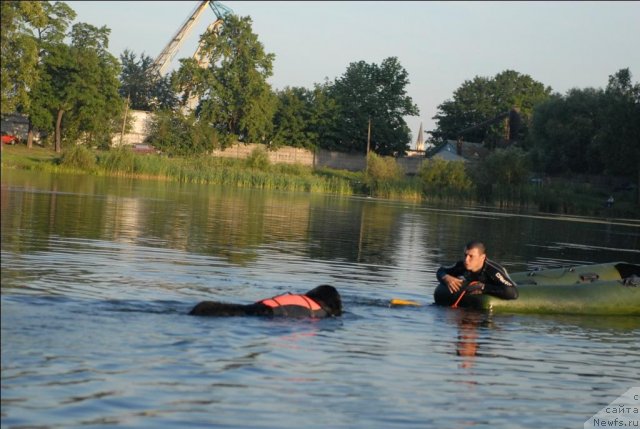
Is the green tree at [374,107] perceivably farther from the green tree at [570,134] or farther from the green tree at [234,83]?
the green tree at [570,134]

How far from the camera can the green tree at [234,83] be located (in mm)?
102688

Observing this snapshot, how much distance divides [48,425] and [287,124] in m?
97.6

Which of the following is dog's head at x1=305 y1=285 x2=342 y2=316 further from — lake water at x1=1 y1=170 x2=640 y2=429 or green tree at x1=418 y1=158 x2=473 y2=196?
green tree at x1=418 y1=158 x2=473 y2=196

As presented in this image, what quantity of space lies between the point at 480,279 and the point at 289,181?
64.4 meters

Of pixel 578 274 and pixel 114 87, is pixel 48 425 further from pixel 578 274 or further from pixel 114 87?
pixel 114 87

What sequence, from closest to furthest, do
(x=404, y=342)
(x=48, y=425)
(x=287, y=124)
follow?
(x=48, y=425) < (x=404, y=342) < (x=287, y=124)

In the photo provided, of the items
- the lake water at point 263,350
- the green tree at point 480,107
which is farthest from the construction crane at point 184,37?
the lake water at point 263,350

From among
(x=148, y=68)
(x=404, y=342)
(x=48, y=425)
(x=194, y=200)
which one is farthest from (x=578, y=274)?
(x=148, y=68)

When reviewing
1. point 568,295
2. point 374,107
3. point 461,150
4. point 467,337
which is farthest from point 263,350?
point 461,150

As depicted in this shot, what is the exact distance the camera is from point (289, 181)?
81000mm

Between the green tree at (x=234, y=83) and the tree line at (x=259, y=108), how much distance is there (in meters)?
0.12

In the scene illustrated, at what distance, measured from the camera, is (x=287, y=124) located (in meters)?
105

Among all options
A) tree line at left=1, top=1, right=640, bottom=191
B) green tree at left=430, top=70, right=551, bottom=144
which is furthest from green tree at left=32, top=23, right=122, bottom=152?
green tree at left=430, top=70, right=551, bottom=144

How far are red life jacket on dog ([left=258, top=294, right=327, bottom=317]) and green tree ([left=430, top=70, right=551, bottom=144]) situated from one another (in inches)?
4515
